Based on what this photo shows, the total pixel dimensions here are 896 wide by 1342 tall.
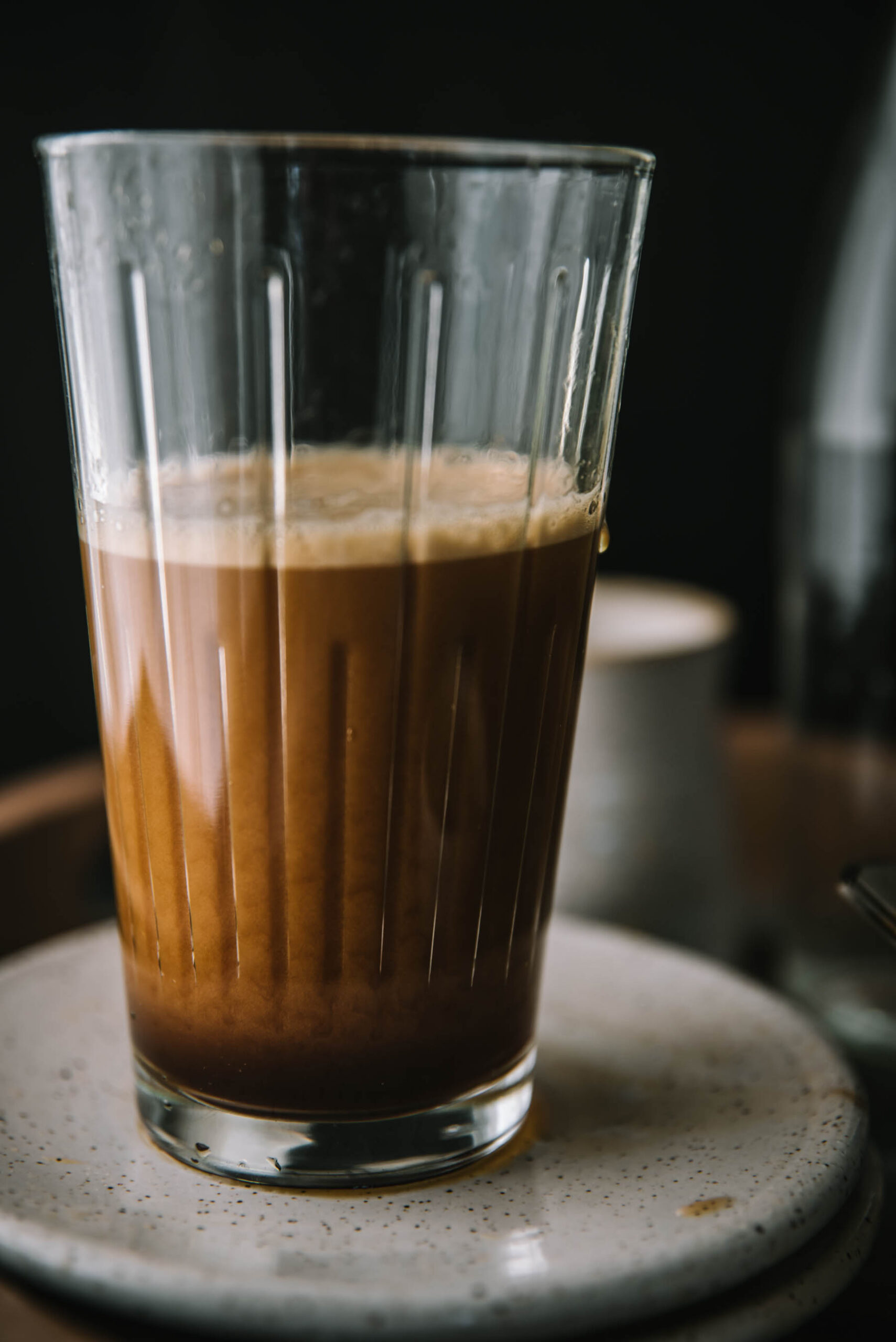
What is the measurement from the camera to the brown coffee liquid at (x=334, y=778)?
0.46 m

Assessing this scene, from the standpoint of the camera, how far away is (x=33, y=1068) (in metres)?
0.58

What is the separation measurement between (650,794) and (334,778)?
1.20ft

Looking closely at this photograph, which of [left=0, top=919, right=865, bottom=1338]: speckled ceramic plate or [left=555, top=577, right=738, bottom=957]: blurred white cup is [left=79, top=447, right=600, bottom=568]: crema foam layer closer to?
[left=0, top=919, right=865, bottom=1338]: speckled ceramic plate

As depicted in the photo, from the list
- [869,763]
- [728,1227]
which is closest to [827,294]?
[869,763]

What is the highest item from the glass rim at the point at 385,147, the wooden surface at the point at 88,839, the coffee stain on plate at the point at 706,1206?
the glass rim at the point at 385,147

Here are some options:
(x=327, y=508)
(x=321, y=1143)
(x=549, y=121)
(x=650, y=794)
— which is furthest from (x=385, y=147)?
(x=549, y=121)

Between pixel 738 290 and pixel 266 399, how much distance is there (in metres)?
0.97

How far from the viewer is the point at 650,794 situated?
31.6 inches

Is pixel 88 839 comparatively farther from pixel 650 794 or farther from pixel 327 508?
pixel 327 508

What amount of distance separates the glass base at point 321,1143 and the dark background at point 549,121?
0.89m

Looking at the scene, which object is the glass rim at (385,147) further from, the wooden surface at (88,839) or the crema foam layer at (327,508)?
the wooden surface at (88,839)

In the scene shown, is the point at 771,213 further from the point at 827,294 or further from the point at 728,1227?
the point at 728,1227

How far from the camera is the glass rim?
423 millimetres

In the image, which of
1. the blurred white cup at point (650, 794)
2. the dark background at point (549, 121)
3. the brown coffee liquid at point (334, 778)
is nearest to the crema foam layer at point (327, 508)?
the brown coffee liquid at point (334, 778)
